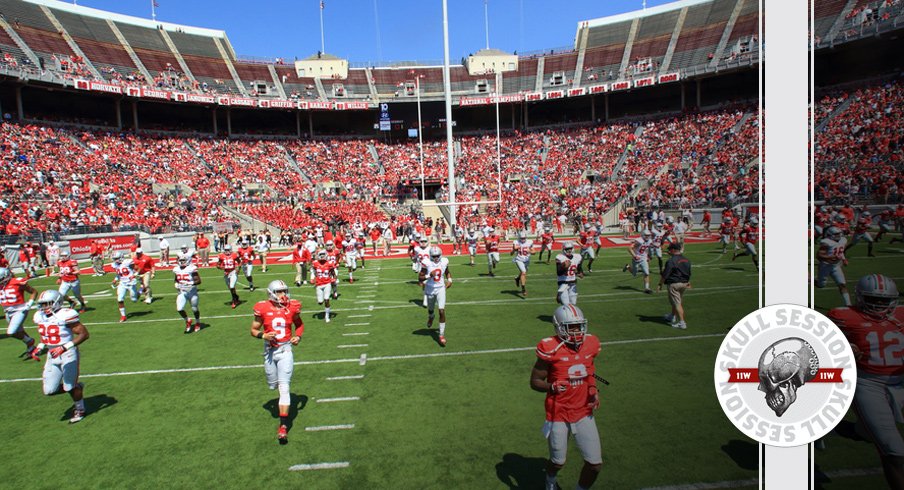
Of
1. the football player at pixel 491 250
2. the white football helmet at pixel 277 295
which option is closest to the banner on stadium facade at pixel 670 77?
the football player at pixel 491 250

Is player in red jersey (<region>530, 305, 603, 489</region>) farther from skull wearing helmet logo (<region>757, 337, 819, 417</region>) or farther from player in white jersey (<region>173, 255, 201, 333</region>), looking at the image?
player in white jersey (<region>173, 255, 201, 333</region>)

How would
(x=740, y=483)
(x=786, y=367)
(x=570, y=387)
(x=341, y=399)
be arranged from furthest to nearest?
(x=341, y=399), (x=740, y=483), (x=570, y=387), (x=786, y=367)

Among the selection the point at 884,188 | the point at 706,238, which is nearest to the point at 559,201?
the point at 706,238

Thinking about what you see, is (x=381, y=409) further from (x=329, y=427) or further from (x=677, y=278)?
(x=677, y=278)

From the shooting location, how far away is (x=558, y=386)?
4207mm

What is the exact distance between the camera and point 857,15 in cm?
3738

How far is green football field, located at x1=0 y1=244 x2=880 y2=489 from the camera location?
550 cm

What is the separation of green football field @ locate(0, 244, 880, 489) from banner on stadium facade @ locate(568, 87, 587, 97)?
3750cm

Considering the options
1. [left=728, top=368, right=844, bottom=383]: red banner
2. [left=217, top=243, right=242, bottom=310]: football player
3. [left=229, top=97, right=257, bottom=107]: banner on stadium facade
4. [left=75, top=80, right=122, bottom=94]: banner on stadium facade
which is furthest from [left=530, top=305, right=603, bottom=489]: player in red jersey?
[left=229, top=97, right=257, bottom=107]: banner on stadium facade

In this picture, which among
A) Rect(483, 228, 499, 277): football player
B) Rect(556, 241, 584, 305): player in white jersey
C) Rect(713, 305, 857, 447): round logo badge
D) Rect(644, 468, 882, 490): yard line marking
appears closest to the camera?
Rect(713, 305, 857, 447): round logo badge

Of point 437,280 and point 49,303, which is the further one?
point 437,280

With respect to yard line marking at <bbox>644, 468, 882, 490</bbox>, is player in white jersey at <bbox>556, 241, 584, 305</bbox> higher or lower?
higher

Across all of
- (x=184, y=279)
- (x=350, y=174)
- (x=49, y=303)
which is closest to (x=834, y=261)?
(x=49, y=303)

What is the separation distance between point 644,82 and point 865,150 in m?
19.5
